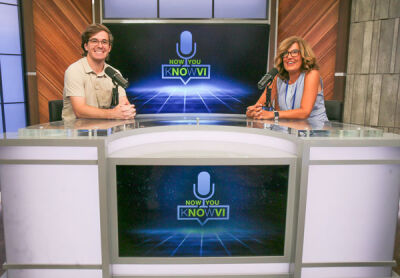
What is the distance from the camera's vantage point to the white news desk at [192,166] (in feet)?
4.93

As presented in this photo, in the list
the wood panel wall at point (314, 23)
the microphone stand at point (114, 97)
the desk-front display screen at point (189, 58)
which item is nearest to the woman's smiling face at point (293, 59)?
the microphone stand at point (114, 97)

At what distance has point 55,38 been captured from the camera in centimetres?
385

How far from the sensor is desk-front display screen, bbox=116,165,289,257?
161cm

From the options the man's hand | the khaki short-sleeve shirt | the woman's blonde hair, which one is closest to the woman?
the woman's blonde hair

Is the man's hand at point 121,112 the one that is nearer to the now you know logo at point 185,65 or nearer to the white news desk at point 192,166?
the white news desk at point 192,166

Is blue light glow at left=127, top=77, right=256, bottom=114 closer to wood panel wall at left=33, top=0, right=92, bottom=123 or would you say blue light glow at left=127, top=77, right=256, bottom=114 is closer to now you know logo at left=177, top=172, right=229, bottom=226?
wood panel wall at left=33, top=0, right=92, bottom=123

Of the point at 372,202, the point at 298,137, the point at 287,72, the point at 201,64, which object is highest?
the point at 201,64

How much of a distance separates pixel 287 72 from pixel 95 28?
1483mm

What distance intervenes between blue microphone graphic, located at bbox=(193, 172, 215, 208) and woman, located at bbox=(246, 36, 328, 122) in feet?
2.30

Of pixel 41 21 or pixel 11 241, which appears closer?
pixel 11 241

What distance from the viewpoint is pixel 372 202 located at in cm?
162

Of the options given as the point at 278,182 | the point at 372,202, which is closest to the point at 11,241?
the point at 278,182

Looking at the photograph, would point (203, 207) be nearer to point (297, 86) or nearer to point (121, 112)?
point (121, 112)

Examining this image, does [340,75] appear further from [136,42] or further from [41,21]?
[41,21]
